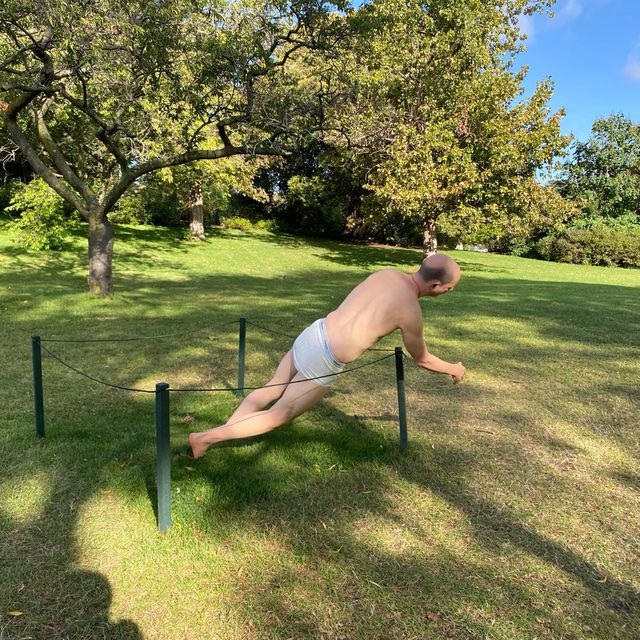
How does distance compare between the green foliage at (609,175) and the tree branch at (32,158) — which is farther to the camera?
the green foliage at (609,175)

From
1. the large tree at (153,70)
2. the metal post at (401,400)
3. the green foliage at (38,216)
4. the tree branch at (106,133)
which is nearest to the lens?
the metal post at (401,400)

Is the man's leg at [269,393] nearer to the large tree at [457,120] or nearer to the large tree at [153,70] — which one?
the large tree at [153,70]

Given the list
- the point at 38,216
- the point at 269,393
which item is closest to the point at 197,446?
the point at 269,393

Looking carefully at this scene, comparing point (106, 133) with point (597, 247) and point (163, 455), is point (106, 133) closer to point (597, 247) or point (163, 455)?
point (163, 455)

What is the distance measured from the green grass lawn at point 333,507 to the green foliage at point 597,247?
23.4 meters

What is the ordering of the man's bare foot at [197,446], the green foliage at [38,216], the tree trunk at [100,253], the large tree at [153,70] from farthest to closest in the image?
the green foliage at [38,216]
the tree trunk at [100,253]
the large tree at [153,70]
the man's bare foot at [197,446]

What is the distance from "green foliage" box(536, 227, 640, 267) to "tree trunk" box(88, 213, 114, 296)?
25688 mm

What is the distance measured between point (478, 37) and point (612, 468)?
66.4 feet

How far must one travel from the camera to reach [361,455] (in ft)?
13.4

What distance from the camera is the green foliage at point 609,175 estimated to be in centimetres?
3173

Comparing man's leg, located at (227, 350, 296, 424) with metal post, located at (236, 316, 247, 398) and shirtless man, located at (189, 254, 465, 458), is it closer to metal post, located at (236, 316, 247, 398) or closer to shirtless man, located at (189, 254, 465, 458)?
shirtless man, located at (189, 254, 465, 458)

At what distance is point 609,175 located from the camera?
1318 inches

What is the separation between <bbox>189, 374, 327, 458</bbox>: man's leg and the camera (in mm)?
3328

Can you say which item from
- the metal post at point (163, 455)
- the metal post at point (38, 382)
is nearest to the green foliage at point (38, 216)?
the metal post at point (38, 382)
